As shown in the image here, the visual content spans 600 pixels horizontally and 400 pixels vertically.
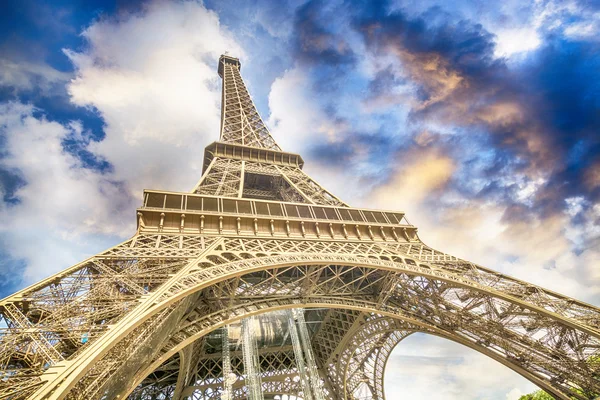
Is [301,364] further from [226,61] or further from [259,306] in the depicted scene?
[226,61]

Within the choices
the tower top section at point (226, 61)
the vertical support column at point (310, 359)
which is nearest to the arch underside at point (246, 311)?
the vertical support column at point (310, 359)

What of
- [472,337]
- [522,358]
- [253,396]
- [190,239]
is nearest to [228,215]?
[190,239]

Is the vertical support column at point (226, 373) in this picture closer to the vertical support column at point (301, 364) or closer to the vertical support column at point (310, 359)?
the vertical support column at point (301, 364)

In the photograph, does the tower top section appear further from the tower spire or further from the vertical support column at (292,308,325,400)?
the vertical support column at (292,308,325,400)

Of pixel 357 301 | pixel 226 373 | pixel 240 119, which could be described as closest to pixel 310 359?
pixel 226 373

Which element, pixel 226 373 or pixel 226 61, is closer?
pixel 226 373

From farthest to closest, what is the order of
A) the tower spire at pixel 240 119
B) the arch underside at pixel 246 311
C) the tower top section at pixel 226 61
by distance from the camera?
the tower top section at pixel 226 61
the tower spire at pixel 240 119
the arch underside at pixel 246 311
